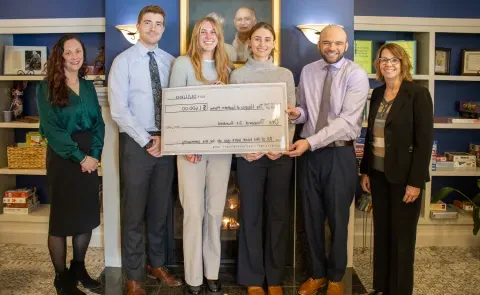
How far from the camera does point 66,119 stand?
2852 millimetres

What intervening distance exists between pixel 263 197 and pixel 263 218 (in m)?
0.17

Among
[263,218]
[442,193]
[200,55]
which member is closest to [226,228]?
[263,218]

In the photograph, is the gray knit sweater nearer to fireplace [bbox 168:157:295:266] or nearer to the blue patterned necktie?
the blue patterned necktie

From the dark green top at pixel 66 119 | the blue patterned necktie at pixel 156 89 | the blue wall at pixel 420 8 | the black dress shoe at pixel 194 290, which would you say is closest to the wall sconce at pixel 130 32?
the blue patterned necktie at pixel 156 89

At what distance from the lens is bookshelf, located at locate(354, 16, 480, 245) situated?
155 inches

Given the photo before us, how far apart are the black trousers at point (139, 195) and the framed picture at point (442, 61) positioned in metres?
2.46

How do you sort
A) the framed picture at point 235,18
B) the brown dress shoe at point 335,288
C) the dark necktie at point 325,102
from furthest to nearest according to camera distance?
the framed picture at point 235,18 < the brown dress shoe at point 335,288 < the dark necktie at point 325,102

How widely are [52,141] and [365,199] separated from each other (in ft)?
7.52

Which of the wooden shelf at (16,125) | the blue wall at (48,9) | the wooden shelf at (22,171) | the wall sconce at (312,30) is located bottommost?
the wooden shelf at (22,171)

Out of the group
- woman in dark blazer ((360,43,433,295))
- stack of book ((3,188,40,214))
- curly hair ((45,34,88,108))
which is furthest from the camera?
stack of book ((3,188,40,214))

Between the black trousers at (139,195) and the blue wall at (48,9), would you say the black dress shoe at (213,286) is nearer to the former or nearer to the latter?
the black trousers at (139,195)

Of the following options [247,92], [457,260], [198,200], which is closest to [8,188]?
[198,200]

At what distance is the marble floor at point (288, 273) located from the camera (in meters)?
3.24

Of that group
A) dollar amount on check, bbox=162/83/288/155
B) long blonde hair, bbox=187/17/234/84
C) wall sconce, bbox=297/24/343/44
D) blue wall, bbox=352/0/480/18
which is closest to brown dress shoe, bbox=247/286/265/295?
dollar amount on check, bbox=162/83/288/155
